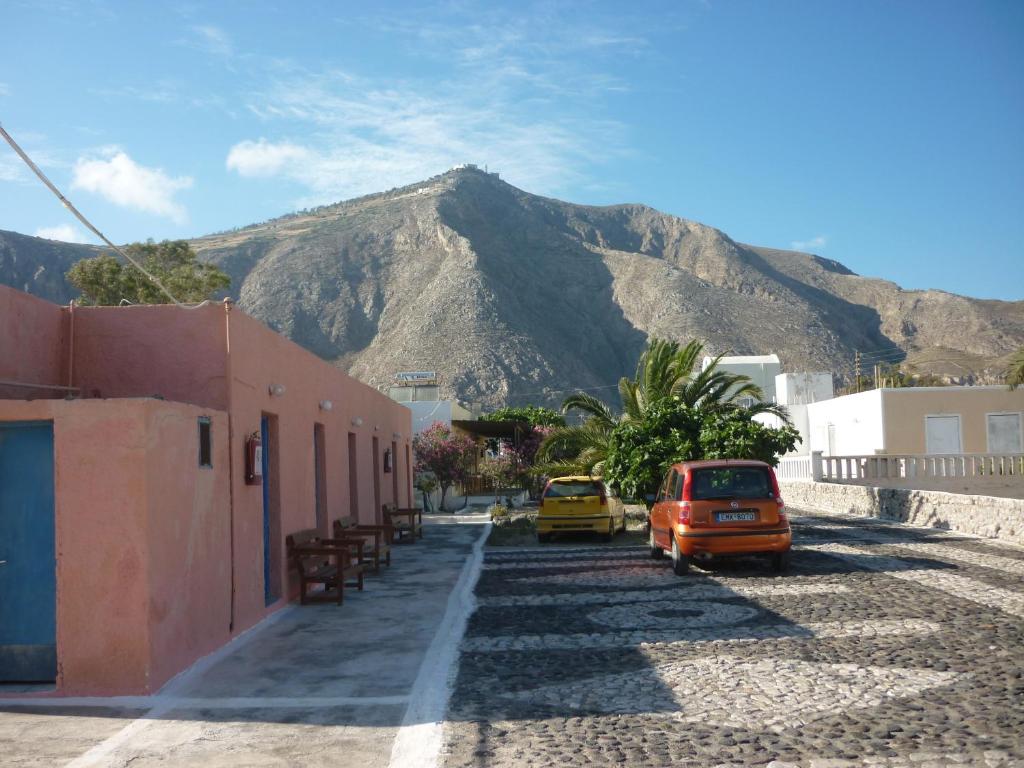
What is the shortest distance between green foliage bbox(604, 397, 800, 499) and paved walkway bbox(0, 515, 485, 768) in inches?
411

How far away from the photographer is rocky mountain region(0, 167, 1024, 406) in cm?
7994

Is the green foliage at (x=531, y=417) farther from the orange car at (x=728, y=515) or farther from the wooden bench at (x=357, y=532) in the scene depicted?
the orange car at (x=728, y=515)

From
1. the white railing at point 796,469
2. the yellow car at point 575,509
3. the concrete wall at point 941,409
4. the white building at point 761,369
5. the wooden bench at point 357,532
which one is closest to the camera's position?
the wooden bench at point 357,532

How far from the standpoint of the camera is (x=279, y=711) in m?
6.88

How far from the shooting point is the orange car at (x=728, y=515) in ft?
45.0

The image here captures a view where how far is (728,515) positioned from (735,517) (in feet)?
0.33

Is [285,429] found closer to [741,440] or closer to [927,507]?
[741,440]

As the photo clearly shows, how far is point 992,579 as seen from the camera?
A: 12148 millimetres

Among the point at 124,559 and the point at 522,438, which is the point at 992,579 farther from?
the point at 522,438

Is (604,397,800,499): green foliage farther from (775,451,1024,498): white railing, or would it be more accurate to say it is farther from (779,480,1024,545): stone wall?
(775,451,1024,498): white railing

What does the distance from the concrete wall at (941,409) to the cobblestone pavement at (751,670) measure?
1872 centimetres

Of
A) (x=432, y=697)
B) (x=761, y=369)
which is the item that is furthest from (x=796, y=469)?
(x=432, y=697)

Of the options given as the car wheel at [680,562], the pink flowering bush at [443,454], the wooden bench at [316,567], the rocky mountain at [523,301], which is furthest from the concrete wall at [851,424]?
the rocky mountain at [523,301]

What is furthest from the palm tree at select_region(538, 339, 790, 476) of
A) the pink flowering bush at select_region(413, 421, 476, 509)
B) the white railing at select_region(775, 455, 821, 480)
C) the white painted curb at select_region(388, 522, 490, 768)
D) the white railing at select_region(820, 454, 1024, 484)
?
the white painted curb at select_region(388, 522, 490, 768)
